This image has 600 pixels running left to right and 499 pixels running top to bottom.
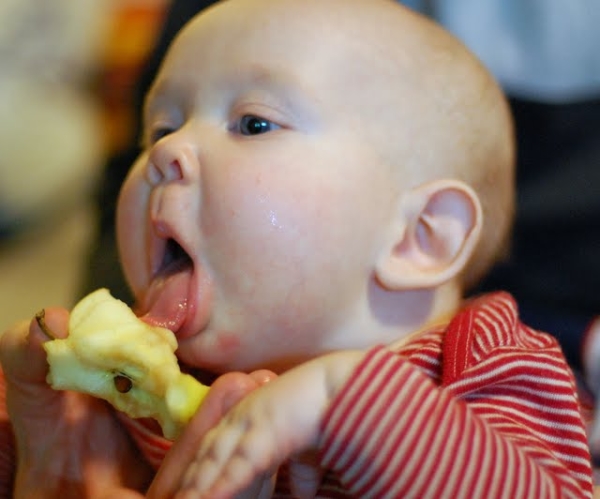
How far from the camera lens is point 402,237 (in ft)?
2.76

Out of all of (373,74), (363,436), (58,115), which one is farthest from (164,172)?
(58,115)

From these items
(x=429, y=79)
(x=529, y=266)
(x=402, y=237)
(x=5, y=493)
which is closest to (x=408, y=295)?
(x=402, y=237)

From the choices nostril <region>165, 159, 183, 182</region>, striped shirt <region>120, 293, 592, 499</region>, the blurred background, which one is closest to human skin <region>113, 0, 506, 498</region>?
nostril <region>165, 159, 183, 182</region>

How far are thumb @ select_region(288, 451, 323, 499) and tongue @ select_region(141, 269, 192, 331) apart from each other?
0.18 metres

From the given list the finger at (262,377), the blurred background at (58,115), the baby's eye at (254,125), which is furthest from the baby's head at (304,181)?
the blurred background at (58,115)

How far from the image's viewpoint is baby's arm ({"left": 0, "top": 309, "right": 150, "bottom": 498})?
0.79 meters

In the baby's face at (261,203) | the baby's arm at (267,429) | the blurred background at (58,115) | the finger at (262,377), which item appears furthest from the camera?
the blurred background at (58,115)

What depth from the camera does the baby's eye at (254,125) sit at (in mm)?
817

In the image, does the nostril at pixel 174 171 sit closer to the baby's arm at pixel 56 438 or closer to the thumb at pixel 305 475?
the baby's arm at pixel 56 438

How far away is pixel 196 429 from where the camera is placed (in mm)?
638

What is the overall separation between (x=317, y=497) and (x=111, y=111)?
1743 mm

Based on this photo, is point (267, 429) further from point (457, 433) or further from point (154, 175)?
point (154, 175)

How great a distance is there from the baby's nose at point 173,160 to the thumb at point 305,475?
288mm

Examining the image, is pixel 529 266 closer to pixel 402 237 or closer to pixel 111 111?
pixel 402 237
